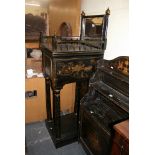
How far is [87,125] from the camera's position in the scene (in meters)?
1.93

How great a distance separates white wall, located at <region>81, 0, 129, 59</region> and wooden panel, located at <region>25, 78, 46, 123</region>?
105 centimetres

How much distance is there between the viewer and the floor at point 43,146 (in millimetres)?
2177

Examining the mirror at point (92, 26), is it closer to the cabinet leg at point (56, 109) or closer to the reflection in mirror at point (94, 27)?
the reflection in mirror at point (94, 27)

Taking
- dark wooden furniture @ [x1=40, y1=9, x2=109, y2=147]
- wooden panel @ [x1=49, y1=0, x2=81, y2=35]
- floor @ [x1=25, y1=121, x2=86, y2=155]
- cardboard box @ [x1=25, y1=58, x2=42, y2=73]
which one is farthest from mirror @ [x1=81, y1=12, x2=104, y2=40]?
floor @ [x1=25, y1=121, x2=86, y2=155]

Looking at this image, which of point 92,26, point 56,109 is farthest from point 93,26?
point 56,109

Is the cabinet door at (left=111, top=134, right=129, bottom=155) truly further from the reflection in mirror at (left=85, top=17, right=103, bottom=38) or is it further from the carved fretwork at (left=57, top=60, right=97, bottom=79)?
the reflection in mirror at (left=85, top=17, right=103, bottom=38)

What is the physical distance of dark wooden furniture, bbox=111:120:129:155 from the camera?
4.09 ft

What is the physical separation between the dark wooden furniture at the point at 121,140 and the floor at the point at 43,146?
0.83 metres

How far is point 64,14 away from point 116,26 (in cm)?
124

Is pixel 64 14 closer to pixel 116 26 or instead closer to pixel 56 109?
pixel 116 26
